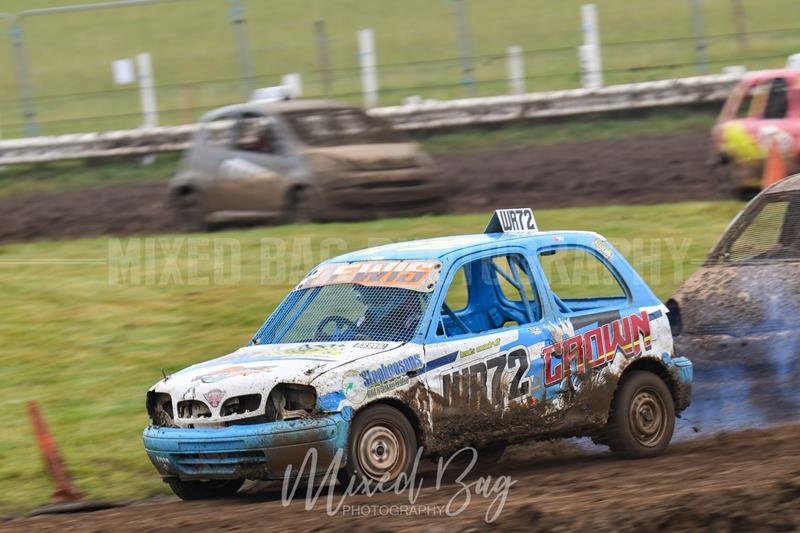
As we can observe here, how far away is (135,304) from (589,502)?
7416 millimetres

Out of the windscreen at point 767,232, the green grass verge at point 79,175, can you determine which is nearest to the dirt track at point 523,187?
the green grass verge at point 79,175

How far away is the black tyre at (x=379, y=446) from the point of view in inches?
282

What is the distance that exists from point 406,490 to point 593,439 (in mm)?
1784

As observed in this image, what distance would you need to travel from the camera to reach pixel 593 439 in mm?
8602

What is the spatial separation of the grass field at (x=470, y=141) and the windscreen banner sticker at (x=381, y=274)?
13.4 m

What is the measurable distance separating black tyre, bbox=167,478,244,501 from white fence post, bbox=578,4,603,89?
1503 cm

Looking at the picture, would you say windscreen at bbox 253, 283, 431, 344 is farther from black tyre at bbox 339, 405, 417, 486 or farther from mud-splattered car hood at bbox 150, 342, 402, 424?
black tyre at bbox 339, 405, 417, 486

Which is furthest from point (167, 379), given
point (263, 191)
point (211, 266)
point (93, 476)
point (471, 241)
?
point (263, 191)

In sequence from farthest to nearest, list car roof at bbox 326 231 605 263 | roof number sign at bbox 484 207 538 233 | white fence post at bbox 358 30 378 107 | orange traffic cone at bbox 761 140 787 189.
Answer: white fence post at bbox 358 30 378 107 → orange traffic cone at bbox 761 140 787 189 → roof number sign at bbox 484 207 538 233 → car roof at bbox 326 231 605 263

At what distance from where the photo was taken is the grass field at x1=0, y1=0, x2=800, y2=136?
70.7 ft

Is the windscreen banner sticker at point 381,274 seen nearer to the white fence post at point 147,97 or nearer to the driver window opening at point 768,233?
the driver window opening at point 768,233

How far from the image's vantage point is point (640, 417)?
855 centimetres

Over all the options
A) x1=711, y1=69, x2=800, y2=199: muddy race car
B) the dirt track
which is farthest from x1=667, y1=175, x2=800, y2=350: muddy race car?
the dirt track

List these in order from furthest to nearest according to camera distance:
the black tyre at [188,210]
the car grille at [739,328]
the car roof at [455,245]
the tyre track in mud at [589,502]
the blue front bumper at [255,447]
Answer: the black tyre at [188,210], the car grille at [739,328], the car roof at [455,245], the blue front bumper at [255,447], the tyre track in mud at [589,502]
